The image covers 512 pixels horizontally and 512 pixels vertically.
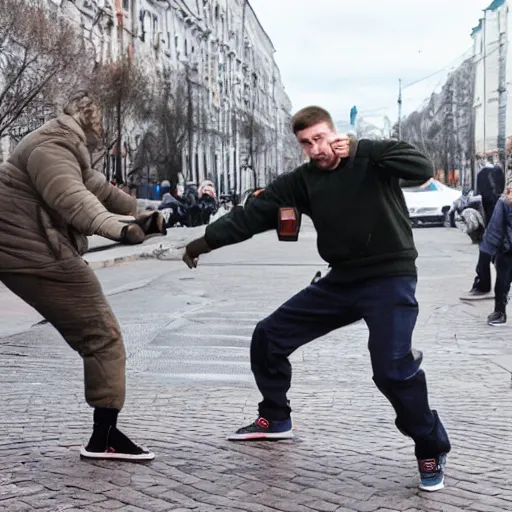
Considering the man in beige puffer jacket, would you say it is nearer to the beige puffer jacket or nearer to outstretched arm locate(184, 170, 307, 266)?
the beige puffer jacket

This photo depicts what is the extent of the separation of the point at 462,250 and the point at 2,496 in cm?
1811

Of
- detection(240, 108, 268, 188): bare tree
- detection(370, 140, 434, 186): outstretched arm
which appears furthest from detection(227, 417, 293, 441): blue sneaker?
detection(240, 108, 268, 188): bare tree

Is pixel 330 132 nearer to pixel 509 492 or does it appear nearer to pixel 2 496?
pixel 509 492

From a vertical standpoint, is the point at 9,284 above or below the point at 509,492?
above

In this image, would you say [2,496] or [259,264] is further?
[259,264]

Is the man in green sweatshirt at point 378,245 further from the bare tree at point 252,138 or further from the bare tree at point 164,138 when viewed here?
the bare tree at point 252,138

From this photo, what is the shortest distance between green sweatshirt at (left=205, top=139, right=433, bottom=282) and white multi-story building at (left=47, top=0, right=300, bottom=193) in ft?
101

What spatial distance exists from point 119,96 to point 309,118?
33.3 meters

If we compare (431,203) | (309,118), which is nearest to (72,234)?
(309,118)

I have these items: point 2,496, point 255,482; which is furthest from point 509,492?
point 2,496

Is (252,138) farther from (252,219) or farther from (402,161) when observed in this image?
(402,161)

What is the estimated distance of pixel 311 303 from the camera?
179 inches

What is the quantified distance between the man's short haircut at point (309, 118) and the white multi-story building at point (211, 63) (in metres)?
30.8

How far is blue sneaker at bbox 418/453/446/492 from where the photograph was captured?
4168 mm
